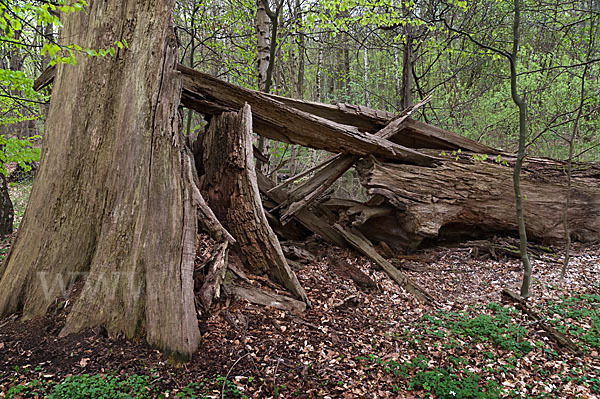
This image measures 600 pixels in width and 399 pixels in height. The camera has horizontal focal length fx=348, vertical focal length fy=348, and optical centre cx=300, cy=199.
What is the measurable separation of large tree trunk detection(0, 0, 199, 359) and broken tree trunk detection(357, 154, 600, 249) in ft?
10.8

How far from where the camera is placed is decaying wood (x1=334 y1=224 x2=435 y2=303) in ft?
15.7

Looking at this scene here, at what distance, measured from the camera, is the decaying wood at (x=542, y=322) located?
3.54 meters

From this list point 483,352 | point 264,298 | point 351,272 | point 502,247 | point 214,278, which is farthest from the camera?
point 502,247

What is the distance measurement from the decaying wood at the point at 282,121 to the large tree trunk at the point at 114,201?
90 cm

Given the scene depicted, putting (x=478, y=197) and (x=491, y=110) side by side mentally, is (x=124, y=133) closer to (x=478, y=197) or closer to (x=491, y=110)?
(x=478, y=197)

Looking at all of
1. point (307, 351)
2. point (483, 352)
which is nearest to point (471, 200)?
point (483, 352)

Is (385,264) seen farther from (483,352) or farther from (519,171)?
(519,171)

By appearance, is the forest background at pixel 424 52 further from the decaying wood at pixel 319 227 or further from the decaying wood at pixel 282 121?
the decaying wood at pixel 282 121

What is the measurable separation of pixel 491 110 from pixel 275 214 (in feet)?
28.6

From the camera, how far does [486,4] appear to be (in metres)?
9.00

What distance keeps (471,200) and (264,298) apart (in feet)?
13.7

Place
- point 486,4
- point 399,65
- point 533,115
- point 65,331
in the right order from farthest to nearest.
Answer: point 399,65, point 533,115, point 486,4, point 65,331

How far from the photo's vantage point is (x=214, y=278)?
354 cm

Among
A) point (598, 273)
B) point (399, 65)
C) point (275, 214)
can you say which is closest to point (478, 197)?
point (598, 273)
